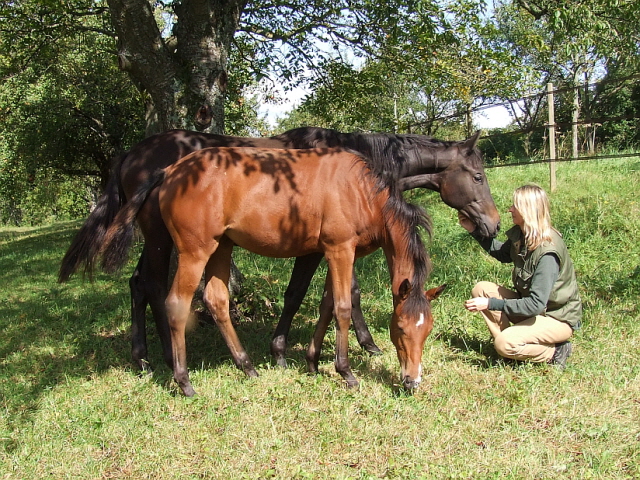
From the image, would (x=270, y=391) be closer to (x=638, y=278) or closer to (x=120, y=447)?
(x=120, y=447)

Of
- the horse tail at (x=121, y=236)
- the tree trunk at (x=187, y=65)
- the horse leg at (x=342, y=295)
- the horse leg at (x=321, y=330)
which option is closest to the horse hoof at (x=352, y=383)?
the horse leg at (x=342, y=295)

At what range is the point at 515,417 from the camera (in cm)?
341

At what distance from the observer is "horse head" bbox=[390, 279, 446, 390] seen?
3766mm

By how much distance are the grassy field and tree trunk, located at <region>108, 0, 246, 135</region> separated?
6.51 feet

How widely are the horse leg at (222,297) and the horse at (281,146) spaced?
1.26 ft

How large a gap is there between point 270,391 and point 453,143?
3241mm

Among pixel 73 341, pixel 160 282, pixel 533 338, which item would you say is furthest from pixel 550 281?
pixel 73 341

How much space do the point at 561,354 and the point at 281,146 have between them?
3.17 metres

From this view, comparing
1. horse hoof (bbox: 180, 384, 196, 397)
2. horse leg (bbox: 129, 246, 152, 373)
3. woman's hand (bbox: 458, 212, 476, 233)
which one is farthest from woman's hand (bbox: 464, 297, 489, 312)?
horse leg (bbox: 129, 246, 152, 373)

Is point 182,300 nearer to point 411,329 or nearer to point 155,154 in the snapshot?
point 155,154

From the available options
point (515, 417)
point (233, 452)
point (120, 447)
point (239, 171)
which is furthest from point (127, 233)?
point (515, 417)

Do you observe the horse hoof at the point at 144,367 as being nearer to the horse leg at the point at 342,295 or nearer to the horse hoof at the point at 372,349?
the horse leg at the point at 342,295

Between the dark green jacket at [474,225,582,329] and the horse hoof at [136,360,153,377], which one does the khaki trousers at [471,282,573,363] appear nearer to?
Answer: the dark green jacket at [474,225,582,329]

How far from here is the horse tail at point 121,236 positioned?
4.12 m
